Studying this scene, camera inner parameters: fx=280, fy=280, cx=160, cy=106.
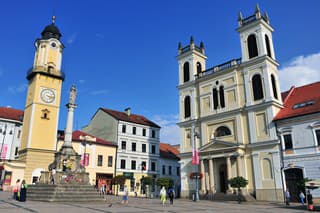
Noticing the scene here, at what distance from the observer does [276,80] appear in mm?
34500

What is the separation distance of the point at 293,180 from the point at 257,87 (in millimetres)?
11323

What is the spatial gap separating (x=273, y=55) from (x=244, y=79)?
5078mm

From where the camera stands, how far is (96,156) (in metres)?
43.0

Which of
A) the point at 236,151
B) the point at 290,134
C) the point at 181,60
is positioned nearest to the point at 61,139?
the point at 181,60

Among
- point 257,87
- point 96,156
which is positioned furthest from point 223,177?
point 96,156

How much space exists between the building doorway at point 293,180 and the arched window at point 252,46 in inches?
578

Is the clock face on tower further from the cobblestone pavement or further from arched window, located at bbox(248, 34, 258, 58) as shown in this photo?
arched window, located at bbox(248, 34, 258, 58)

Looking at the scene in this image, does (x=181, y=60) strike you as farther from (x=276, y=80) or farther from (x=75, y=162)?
(x=75, y=162)

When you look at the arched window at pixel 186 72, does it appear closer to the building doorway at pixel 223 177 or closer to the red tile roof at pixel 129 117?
the red tile roof at pixel 129 117

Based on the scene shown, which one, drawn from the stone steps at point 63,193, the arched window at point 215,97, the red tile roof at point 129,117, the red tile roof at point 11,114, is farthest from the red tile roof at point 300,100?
the red tile roof at point 11,114

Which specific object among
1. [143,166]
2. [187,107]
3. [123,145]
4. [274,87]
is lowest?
[143,166]

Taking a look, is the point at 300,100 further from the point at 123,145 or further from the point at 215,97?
the point at 123,145

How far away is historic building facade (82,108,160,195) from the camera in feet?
152

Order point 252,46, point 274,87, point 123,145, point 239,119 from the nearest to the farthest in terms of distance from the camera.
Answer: point 274,87 → point 239,119 → point 252,46 → point 123,145
